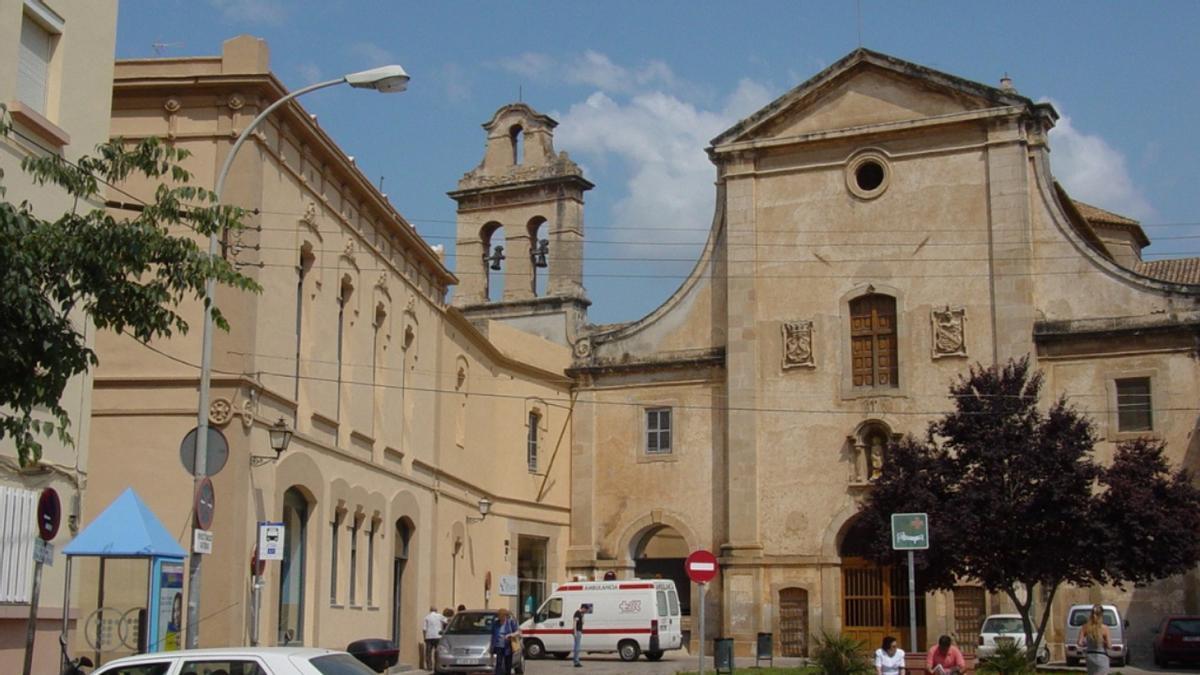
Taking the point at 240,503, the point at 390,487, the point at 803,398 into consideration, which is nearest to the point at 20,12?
the point at 240,503

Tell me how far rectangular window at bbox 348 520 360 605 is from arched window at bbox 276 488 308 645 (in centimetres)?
268

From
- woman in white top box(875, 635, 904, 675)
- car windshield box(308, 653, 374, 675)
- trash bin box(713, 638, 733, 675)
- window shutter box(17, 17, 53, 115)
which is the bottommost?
trash bin box(713, 638, 733, 675)

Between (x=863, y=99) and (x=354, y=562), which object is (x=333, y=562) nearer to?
(x=354, y=562)

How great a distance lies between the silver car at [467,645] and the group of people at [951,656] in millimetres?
10092

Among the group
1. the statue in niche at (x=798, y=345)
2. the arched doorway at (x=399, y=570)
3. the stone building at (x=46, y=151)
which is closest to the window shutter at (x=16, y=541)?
the stone building at (x=46, y=151)

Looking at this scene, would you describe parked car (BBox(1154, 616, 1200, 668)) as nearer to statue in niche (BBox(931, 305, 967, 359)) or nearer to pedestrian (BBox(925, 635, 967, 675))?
statue in niche (BBox(931, 305, 967, 359))

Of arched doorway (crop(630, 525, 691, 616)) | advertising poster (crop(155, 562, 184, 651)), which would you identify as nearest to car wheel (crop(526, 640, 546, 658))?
arched doorway (crop(630, 525, 691, 616))

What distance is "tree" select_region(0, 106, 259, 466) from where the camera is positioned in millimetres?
10656

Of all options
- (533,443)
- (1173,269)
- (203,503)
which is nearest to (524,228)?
(533,443)

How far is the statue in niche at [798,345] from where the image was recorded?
41312 mm

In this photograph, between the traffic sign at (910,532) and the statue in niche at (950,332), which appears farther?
the statue in niche at (950,332)

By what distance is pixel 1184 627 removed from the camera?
3359 centimetres

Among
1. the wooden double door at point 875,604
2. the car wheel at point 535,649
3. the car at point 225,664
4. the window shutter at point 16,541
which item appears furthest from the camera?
the wooden double door at point 875,604

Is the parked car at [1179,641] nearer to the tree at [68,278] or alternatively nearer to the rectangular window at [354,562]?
the rectangular window at [354,562]
